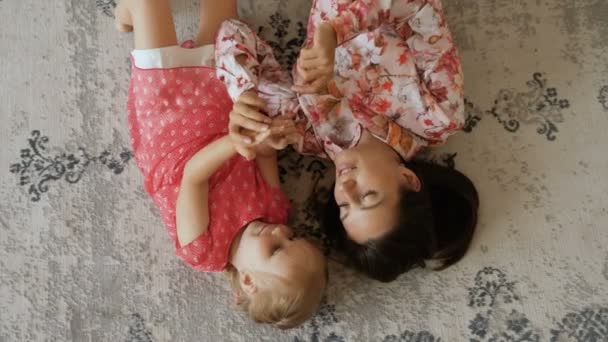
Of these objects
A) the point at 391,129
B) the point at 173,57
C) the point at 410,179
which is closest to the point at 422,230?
the point at 410,179

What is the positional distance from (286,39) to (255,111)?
1.05ft

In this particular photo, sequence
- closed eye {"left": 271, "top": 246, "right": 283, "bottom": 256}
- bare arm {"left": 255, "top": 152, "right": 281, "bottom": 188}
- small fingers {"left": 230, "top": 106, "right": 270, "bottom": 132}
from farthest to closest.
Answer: bare arm {"left": 255, "top": 152, "right": 281, "bottom": 188}
closed eye {"left": 271, "top": 246, "right": 283, "bottom": 256}
small fingers {"left": 230, "top": 106, "right": 270, "bottom": 132}

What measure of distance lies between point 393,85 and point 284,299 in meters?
0.41

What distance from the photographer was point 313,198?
1096 millimetres

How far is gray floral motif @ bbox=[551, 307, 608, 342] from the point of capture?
1021 mm

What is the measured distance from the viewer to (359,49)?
3.40 ft

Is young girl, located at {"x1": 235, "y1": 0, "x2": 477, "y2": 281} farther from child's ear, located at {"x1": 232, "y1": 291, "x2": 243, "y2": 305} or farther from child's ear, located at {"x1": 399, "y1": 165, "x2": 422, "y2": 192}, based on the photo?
child's ear, located at {"x1": 232, "y1": 291, "x2": 243, "y2": 305}

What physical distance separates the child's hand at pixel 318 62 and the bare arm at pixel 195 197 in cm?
18

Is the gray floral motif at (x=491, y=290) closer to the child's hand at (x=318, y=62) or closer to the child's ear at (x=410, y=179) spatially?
the child's ear at (x=410, y=179)

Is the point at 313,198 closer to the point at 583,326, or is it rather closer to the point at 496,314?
the point at 496,314

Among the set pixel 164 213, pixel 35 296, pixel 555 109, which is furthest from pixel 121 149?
pixel 555 109

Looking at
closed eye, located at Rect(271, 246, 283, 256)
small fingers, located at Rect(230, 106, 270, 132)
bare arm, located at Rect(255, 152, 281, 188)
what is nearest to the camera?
small fingers, located at Rect(230, 106, 270, 132)

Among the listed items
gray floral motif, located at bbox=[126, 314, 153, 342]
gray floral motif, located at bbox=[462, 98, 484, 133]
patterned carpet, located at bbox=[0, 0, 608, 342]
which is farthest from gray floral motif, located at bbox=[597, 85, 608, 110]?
gray floral motif, located at bbox=[126, 314, 153, 342]

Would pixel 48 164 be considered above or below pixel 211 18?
below
